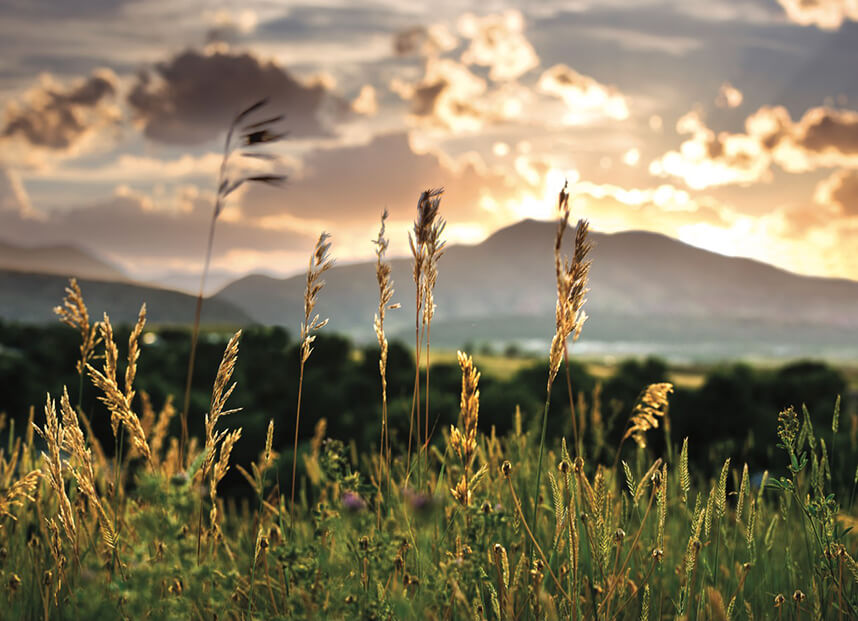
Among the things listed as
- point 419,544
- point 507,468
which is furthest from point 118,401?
point 419,544

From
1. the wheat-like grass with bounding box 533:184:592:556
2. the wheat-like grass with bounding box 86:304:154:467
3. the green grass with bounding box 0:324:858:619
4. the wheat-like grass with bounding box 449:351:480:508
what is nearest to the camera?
the green grass with bounding box 0:324:858:619

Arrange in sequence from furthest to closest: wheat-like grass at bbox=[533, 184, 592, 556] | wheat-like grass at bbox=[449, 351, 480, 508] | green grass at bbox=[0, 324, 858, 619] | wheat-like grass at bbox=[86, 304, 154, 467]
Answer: wheat-like grass at bbox=[86, 304, 154, 467] → wheat-like grass at bbox=[533, 184, 592, 556] → wheat-like grass at bbox=[449, 351, 480, 508] → green grass at bbox=[0, 324, 858, 619]

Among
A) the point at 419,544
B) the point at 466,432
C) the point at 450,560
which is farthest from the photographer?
the point at 419,544

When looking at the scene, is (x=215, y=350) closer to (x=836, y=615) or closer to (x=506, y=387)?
(x=506, y=387)

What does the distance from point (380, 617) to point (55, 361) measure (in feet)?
30.3

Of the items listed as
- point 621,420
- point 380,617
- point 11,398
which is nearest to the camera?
point 380,617

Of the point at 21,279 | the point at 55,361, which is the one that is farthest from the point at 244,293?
the point at 55,361

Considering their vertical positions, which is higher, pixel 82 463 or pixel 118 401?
pixel 118 401

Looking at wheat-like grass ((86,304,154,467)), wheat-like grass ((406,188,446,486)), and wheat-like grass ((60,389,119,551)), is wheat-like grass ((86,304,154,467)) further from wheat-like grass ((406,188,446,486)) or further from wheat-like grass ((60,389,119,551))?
wheat-like grass ((406,188,446,486))

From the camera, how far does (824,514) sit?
215 centimetres

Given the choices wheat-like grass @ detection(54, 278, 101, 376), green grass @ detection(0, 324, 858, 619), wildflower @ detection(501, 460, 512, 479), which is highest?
wheat-like grass @ detection(54, 278, 101, 376)

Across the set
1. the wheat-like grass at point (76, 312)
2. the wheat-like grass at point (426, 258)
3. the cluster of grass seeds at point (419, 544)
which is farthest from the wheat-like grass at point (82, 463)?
the wheat-like grass at point (426, 258)

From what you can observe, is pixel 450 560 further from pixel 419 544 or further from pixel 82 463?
pixel 82 463

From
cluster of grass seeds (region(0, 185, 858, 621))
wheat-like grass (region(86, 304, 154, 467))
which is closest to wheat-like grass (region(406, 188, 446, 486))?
cluster of grass seeds (region(0, 185, 858, 621))
